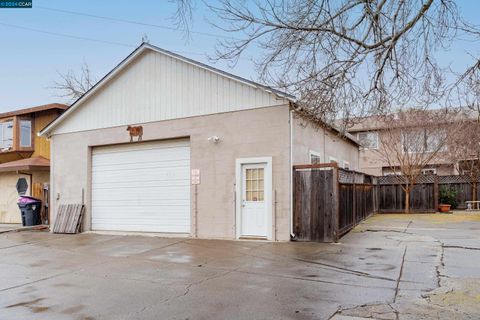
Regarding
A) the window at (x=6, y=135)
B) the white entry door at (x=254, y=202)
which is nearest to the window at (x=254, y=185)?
the white entry door at (x=254, y=202)

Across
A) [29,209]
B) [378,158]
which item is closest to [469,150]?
[378,158]

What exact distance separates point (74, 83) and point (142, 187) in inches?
830

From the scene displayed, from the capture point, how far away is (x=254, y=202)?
11531 mm

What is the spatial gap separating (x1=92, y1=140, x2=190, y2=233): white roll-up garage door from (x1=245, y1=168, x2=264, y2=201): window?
2.14 m

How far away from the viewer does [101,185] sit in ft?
48.3

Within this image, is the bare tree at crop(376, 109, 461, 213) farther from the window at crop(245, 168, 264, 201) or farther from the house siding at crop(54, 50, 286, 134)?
the house siding at crop(54, 50, 286, 134)

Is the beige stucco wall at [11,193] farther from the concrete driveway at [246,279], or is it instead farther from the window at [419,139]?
the window at [419,139]

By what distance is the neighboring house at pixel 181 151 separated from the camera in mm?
11359

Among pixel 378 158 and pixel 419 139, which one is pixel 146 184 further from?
pixel 378 158

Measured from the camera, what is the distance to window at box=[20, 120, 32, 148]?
19.6 m

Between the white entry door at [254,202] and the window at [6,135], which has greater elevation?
the window at [6,135]

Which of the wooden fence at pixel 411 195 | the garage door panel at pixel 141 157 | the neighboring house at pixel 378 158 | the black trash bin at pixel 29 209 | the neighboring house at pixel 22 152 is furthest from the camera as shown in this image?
the neighboring house at pixel 378 158

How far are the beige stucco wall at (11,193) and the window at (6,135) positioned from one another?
5.80 feet

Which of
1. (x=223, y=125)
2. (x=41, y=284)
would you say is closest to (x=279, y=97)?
(x=223, y=125)
